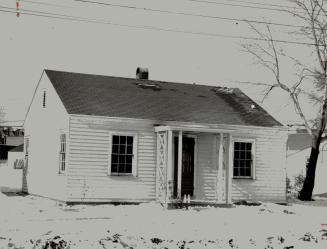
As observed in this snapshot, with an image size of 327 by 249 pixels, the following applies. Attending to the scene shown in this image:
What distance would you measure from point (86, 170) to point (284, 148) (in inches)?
357

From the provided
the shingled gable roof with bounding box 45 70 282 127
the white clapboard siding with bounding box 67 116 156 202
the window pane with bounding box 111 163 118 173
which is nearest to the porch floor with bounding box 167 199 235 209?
the white clapboard siding with bounding box 67 116 156 202

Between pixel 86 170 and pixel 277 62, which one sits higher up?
pixel 277 62

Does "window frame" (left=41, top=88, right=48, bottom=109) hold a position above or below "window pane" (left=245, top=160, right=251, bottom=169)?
above

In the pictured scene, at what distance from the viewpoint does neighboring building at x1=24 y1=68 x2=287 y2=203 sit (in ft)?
68.2

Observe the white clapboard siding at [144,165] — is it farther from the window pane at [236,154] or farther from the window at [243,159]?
the window pane at [236,154]

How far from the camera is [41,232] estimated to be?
12.8m

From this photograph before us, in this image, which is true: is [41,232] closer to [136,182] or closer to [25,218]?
[25,218]

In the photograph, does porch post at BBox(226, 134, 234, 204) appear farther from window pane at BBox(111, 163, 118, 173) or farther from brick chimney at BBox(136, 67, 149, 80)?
brick chimney at BBox(136, 67, 149, 80)

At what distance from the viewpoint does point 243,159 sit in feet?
77.5

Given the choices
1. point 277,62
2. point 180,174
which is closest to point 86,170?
point 180,174

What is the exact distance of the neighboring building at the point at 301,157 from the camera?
1469 inches

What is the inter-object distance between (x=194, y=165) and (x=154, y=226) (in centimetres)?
814

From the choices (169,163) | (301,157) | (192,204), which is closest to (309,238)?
(192,204)

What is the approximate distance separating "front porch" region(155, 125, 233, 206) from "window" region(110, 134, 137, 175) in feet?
3.38
